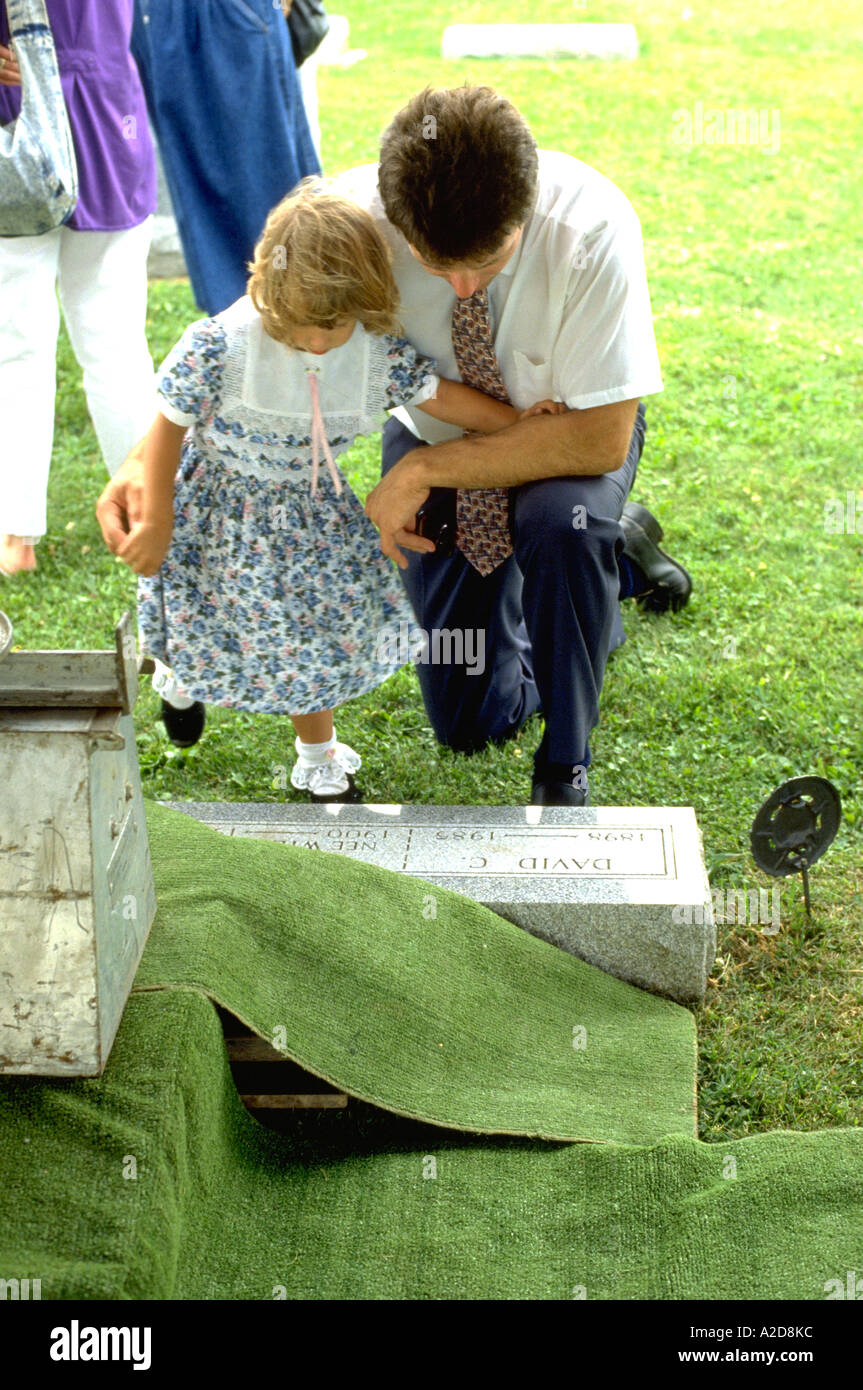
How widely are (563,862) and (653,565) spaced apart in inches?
54.0

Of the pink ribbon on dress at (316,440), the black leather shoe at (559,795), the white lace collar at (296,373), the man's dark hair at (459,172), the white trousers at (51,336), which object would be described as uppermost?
the man's dark hair at (459,172)

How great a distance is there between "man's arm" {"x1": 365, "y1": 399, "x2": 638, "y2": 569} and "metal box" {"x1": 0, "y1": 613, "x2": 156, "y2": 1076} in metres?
0.94

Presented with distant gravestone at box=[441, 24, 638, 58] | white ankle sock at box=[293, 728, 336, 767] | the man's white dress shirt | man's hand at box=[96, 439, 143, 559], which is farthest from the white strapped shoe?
distant gravestone at box=[441, 24, 638, 58]

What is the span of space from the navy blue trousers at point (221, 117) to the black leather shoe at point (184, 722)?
6.11 ft

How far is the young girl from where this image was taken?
2420 mm

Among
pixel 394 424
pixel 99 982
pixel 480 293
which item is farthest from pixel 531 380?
pixel 99 982

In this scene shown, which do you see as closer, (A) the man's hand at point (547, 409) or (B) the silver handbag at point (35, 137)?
(A) the man's hand at point (547, 409)

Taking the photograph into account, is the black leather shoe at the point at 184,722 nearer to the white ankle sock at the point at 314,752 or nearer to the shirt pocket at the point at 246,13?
the white ankle sock at the point at 314,752

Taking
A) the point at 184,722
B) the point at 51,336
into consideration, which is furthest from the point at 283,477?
the point at 51,336

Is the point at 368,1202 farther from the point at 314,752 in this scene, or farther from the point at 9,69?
the point at 9,69

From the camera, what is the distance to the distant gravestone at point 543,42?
10180 mm

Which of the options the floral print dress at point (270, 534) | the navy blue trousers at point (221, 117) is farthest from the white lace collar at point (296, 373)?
the navy blue trousers at point (221, 117)

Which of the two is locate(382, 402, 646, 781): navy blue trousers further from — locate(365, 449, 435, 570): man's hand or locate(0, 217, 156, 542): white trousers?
locate(0, 217, 156, 542): white trousers
